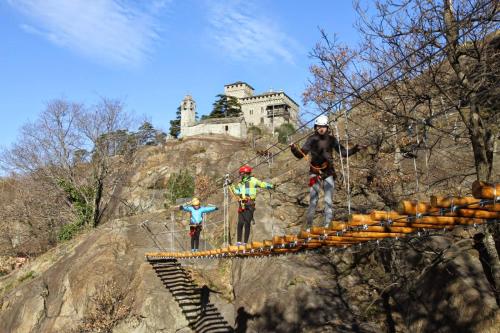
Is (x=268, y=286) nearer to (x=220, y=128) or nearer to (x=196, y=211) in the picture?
(x=196, y=211)

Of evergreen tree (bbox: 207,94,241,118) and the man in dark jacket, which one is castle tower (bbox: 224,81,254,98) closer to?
evergreen tree (bbox: 207,94,241,118)

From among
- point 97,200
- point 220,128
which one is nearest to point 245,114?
point 220,128

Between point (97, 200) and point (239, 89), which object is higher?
point (239, 89)

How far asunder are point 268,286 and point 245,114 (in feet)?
181

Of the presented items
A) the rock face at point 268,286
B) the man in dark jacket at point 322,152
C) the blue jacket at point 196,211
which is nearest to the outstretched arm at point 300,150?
the man in dark jacket at point 322,152

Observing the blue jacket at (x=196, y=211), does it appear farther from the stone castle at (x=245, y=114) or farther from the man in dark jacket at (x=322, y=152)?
the stone castle at (x=245, y=114)

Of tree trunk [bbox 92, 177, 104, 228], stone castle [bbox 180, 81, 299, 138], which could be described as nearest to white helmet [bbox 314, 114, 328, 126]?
tree trunk [bbox 92, 177, 104, 228]

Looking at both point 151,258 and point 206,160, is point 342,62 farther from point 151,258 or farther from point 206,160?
point 206,160

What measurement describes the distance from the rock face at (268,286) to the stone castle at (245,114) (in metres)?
28.5

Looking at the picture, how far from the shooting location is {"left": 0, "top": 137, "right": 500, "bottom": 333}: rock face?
7.93m

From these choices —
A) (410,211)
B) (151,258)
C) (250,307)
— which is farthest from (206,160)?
(410,211)

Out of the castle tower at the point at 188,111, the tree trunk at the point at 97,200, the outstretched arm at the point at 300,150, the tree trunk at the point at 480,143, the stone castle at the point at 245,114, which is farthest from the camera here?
the castle tower at the point at 188,111

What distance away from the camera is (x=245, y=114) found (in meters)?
64.4

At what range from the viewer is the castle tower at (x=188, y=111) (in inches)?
1941
